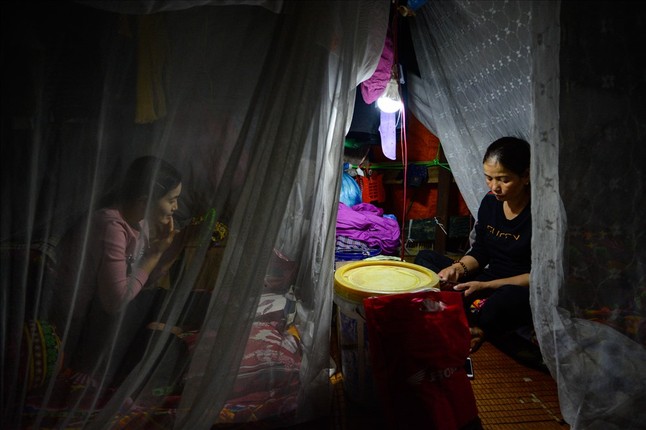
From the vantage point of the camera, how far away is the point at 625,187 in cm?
114

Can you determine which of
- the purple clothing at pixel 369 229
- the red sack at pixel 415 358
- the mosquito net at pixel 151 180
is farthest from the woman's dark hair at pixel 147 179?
the purple clothing at pixel 369 229

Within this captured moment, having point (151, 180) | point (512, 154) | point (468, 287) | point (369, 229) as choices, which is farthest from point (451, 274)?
point (151, 180)

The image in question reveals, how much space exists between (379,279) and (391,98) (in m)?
1.29

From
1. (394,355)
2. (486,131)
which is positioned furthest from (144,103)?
(486,131)

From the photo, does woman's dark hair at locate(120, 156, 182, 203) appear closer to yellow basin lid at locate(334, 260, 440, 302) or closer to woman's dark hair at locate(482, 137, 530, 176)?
yellow basin lid at locate(334, 260, 440, 302)

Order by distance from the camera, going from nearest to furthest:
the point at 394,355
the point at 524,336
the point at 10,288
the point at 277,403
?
the point at 10,288 < the point at 394,355 < the point at 277,403 < the point at 524,336

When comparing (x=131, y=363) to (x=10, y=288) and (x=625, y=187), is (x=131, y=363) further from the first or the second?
(x=625, y=187)

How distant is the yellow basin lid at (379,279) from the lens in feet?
4.94

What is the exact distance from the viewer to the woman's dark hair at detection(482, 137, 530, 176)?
73.5 inches

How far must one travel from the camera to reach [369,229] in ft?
11.0

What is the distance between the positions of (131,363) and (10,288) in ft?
1.38

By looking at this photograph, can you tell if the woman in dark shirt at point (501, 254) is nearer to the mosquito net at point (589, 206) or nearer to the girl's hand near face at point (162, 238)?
Answer: the mosquito net at point (589, 206)

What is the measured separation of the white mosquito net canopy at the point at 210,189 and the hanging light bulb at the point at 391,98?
0.96m

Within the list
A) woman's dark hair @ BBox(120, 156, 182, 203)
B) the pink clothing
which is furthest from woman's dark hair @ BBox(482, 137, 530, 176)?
the pink clothing
